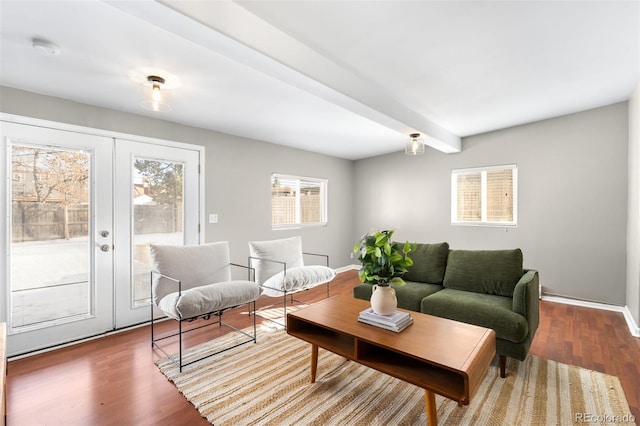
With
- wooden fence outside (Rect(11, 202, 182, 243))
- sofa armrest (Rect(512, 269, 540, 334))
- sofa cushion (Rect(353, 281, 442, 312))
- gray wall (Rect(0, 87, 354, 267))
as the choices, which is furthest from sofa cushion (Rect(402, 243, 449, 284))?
wooden fence outside (Rect(11, 202, 182, 243))

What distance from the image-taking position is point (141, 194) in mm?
3221

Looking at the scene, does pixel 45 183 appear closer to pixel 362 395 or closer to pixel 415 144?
pixel 362 395

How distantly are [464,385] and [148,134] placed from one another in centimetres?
361

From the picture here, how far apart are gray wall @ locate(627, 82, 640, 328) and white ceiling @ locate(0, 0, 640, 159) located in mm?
304

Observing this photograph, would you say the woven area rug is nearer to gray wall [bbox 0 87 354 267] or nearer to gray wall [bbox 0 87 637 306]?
gray wall [bbox 0 87 637 306]

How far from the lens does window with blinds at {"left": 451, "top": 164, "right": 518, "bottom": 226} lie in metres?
4.27

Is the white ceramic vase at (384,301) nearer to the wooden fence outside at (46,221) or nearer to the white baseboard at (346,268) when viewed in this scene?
the wooden fence outside at (46,221)

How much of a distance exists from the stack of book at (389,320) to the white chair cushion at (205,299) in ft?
3.92

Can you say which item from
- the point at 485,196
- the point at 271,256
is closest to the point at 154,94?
the point at 271,256

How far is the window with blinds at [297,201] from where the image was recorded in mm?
4781

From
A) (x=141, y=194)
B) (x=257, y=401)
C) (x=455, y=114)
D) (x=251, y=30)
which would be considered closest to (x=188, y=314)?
(x=257, y=401)

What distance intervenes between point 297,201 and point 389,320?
11.4 feet

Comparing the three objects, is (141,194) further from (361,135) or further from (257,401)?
(361,135)

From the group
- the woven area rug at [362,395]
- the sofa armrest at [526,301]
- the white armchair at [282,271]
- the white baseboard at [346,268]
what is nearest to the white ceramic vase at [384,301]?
the woven area rug at [362,395]
